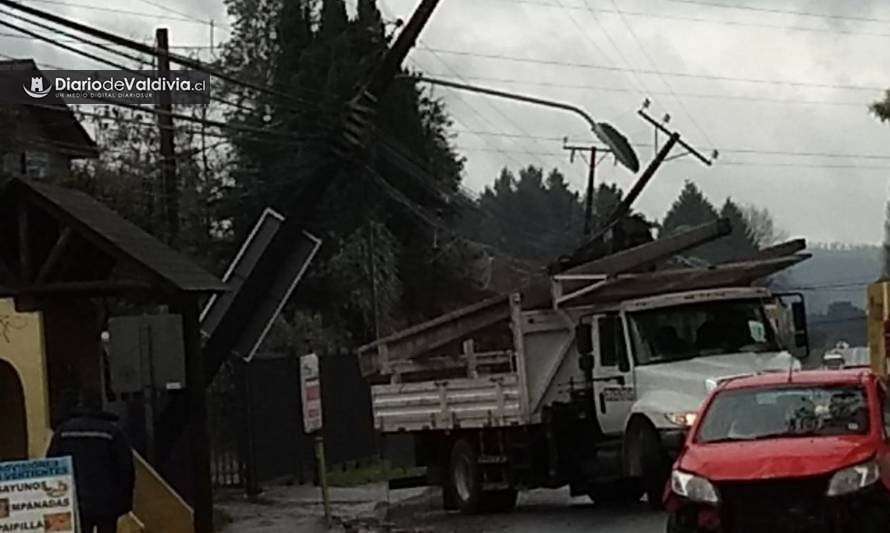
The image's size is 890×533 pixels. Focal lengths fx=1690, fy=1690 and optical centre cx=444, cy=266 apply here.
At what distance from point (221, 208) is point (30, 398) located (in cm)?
2728

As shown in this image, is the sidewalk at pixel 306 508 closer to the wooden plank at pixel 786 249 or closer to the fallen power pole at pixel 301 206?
the fallen power pole at pixel 301 206

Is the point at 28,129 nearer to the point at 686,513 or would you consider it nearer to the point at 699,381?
the point at 699,381

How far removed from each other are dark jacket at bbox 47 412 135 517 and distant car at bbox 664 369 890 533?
442 cm

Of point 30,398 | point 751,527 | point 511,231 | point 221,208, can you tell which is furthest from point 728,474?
point 511,231

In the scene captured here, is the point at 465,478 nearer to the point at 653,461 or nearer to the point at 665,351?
the point at 665,351

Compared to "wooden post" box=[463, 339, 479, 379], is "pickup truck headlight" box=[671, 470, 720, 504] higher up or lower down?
lower down

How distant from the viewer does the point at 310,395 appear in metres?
21.6

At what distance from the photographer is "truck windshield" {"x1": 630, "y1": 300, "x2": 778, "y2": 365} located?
65.0 feet

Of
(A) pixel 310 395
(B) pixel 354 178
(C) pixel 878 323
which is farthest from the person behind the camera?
(B) pixel 354 178

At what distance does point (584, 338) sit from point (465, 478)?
126 inches

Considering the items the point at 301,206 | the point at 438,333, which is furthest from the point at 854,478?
the point at 301,206

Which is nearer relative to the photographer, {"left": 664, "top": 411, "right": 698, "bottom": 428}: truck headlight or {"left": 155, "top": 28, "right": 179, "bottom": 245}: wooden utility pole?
{"left": 664, "top": 411, "right": 698, "bottom": 428}: truck headlight

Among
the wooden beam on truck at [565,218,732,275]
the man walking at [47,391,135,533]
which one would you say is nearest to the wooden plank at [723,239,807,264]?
the wooden beam on truck at [565,218,732,275]

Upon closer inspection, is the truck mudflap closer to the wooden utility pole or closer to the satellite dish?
the wooden utility pole
